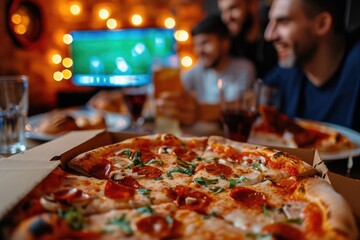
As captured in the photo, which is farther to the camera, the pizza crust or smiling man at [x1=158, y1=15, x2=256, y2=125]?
smiling man at [x1=158, y1=15, x2=256, y2=125]

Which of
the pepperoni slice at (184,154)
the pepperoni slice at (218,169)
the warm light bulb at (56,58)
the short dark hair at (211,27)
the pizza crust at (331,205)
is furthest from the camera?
the warm light bulb at (56,58)

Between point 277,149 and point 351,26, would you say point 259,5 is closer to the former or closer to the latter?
point 351,26

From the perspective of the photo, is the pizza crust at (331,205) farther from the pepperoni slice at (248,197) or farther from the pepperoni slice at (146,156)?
the pepperoni slice at (146,156)

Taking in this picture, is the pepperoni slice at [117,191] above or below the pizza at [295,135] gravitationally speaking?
above

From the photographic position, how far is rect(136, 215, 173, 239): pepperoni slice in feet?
2.26

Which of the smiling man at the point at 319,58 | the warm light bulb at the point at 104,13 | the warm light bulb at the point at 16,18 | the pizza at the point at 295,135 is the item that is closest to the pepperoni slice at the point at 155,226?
the pizza at the point at 295,135

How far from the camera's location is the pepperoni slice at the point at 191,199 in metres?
0.85

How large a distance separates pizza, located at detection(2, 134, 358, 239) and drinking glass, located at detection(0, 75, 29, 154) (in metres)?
0.56

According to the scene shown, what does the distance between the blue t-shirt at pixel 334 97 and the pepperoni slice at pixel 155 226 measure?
233 cm

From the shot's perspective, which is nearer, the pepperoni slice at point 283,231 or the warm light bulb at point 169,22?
the pepperoni slice at point 283,231

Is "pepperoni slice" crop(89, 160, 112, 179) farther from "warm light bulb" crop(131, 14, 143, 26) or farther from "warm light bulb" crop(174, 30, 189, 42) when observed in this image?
"warm light bulb" crop(131, 14, 143, 26)

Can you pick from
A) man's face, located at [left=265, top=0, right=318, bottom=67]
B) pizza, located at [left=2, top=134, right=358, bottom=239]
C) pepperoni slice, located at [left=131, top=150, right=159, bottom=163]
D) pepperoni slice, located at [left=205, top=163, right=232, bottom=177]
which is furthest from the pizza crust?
man's face, located at [left=265, top=0, right=318, bottom=67]

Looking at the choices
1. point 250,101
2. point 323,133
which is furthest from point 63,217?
point 323,133

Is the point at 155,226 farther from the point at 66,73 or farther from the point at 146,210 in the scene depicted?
the point at 66,73
